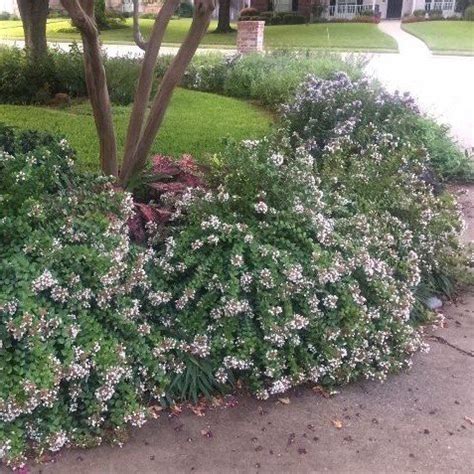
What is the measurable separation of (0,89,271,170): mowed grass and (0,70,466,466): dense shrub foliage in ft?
7.69

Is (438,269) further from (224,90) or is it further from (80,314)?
(224,90)

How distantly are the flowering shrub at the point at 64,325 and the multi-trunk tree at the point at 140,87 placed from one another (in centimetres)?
121

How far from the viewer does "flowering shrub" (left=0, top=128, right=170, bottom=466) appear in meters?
2.87

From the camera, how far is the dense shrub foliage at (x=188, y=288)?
2973 millimetres

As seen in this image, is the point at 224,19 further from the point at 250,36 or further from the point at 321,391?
the point at 321,391

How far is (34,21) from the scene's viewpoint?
40.1 feet

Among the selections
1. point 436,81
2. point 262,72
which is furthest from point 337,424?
point 436,81

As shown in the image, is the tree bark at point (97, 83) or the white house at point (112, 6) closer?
the tree bark at point (97, 83)

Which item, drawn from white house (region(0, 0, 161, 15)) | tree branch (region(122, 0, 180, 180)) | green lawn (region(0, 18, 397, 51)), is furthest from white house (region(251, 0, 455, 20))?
tree branch (region(122, 0, 180, 180))

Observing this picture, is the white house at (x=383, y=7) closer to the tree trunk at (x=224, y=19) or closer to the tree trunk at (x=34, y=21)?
the tree trunk at (x=224, y=19)

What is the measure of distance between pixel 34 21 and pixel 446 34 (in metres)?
22.6

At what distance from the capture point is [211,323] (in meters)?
3.45

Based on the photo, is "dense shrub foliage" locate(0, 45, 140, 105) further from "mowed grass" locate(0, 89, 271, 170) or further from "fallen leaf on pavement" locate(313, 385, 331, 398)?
"fallen leaf on pavement" locate(313, 385, 331, 398)

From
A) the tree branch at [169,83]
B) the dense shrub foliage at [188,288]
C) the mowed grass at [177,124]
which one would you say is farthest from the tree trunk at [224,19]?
the dense shrub foliage at [188,288]
